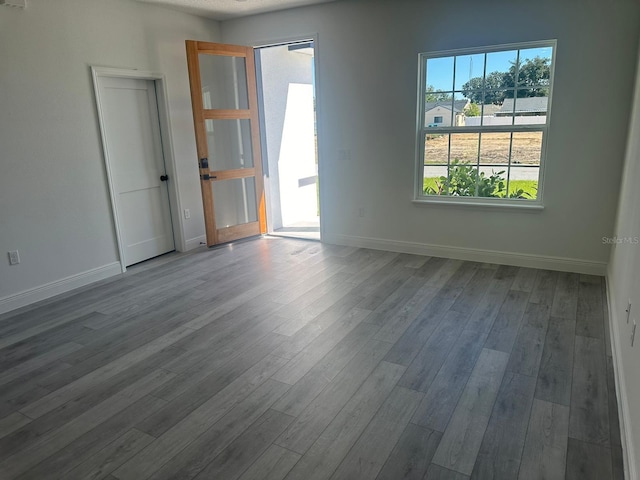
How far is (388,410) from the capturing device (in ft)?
7.40

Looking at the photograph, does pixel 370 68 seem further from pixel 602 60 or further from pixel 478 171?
pixel 602 60

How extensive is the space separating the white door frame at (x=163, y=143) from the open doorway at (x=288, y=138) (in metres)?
1.23

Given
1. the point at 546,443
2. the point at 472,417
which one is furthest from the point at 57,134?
the point at 546,443

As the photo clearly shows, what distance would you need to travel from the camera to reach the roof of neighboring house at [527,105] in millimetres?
3996

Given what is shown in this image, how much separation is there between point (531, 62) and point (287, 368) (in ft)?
11.2

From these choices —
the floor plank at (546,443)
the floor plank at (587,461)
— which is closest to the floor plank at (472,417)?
the floor plank at (546,443)

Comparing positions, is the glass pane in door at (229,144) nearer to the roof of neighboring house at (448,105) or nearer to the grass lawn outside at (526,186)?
the roof of neighboring house at (448,105)

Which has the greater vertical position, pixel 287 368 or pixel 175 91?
pixel 175 91

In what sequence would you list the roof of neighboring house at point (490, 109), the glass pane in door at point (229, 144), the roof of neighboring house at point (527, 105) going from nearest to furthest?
the roof of neighboring house at point (527, 105), the roof of neighboring house at point (490, 109), the glass pane in door at point (229, 144)

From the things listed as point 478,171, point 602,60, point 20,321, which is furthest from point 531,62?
point 20,321

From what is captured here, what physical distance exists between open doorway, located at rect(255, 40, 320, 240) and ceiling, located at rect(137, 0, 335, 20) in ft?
1.83

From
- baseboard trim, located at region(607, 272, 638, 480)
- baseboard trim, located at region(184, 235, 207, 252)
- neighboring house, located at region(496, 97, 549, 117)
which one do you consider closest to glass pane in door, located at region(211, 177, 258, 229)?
baseboard trim, located at region(184, 235, 207, 252)

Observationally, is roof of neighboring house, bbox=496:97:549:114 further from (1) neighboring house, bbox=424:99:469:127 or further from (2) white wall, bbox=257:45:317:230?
(2) white wall, bbox=257:45:317:230

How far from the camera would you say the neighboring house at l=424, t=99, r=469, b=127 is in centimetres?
436
